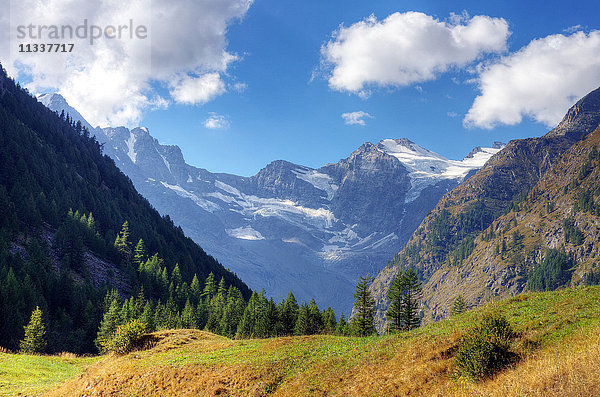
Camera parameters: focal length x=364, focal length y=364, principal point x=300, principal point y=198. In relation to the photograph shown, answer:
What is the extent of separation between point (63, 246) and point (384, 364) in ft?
392

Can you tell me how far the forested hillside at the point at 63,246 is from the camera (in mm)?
79562

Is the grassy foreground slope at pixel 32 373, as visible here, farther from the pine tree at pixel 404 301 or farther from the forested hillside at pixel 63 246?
the pine tree at pixel 404 301

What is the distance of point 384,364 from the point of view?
23219mm

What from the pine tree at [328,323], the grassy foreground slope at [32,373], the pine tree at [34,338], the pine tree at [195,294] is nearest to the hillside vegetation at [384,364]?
the grassy foreground slope at [32,373]

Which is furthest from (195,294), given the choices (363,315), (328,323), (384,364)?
(384,364)

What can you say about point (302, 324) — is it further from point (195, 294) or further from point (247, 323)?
point (195, 294)

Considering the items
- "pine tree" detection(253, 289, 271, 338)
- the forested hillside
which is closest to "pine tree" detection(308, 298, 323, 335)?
"pine tree" detection(253, 289, 271, 338)

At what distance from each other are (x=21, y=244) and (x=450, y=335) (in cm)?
11871

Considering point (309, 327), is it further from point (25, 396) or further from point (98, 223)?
point (98, 223)

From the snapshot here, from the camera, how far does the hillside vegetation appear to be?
50.5ft

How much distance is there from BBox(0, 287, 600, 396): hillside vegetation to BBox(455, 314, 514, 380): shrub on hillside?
0.50 meters

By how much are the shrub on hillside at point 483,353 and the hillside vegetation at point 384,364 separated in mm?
499

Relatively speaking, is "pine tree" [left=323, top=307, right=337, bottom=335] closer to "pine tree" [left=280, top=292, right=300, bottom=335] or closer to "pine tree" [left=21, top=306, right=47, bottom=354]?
"pine tree" [left=280, top=292, right=300, bottom=335]

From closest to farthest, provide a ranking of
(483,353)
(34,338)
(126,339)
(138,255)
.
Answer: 1. (483,353)
2. (126,339)
3. (34,338)
4. (138,255)
